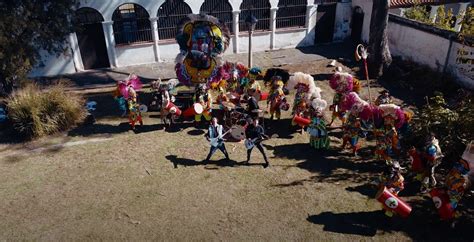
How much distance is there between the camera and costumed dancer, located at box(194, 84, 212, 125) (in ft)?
41.2

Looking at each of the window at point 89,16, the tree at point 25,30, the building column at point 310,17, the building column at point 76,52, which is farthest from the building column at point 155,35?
the building column at point 310,17

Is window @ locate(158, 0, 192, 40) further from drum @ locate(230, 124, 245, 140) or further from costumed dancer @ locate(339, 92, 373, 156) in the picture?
costumed dancer @ locate(339, 92, 373, 156)

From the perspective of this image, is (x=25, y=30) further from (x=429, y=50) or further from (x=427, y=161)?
(x=429, y=50)

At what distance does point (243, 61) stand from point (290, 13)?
3.85m

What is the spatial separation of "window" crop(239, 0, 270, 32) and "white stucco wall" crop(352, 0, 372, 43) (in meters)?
4.84

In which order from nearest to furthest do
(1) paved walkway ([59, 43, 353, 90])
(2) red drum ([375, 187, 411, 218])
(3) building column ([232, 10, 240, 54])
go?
(2) red drum ([375, 187, 411, 218]), (1) paved walkway ([59, 43, 353, 90]), (3) building column ([232, 10, 240, 54])

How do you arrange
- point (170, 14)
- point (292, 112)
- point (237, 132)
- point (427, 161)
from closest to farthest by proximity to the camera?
point (427, 161) < point (237, 132) < point (292, 112) < point (170, 14)

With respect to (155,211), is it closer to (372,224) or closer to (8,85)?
(372,224)

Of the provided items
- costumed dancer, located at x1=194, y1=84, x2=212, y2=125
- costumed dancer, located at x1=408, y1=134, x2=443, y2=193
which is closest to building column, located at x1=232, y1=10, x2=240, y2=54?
costumed dancer, located at x1=194, y1=84, x2=212, y2=125

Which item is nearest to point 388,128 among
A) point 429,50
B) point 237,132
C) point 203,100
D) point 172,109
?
point 237,132

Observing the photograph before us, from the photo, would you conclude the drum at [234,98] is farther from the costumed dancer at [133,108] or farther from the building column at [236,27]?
the building column at [236,27]

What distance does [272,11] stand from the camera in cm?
1939

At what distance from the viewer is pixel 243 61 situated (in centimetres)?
1894

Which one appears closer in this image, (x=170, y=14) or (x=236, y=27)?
(x=170, y=14)
